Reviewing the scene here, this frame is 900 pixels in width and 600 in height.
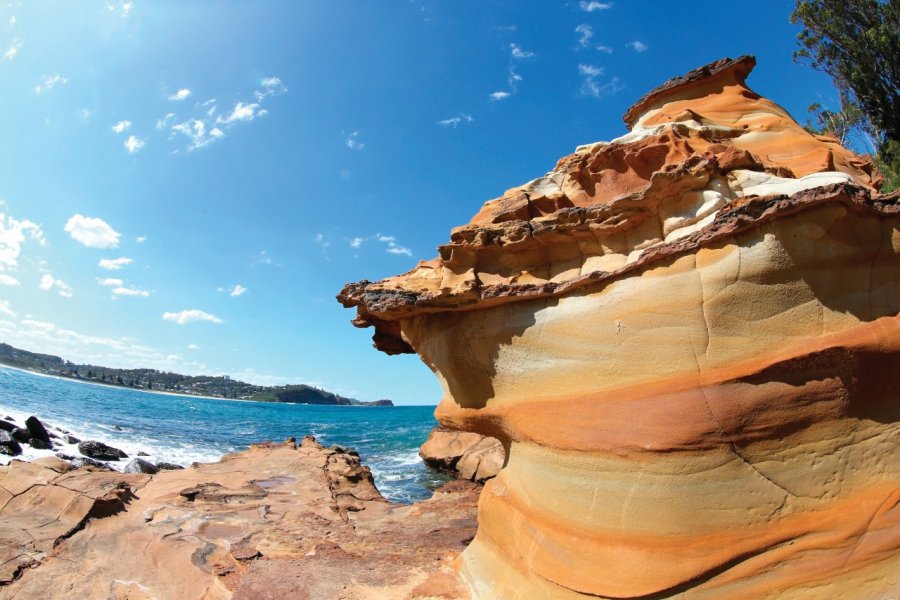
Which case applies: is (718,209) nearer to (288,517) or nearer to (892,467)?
(892,467)

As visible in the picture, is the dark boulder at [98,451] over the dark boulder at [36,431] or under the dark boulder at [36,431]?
under

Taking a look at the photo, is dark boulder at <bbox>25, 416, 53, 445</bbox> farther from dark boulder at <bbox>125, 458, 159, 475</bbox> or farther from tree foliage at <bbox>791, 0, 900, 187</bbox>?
tree foliage at <bbox>791, 0, 900, 187</bbox>

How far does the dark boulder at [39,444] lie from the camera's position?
11.9 metres

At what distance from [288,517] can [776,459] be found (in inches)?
195

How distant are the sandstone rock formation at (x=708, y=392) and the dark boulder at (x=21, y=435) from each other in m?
13.5

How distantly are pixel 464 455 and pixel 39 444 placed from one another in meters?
10.6

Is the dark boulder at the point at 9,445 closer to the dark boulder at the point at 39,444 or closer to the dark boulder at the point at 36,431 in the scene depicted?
the dark boulder at the point at 39,444

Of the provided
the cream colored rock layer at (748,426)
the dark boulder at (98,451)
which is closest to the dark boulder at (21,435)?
the dark boulder at (98,451)

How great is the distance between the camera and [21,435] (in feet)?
39.3

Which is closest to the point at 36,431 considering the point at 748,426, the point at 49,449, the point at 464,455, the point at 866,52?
the point at 49,449

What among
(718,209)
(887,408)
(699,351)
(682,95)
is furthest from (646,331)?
(682,95)

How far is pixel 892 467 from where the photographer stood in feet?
8.87

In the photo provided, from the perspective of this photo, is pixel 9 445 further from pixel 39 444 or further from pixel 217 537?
pixel 217 537

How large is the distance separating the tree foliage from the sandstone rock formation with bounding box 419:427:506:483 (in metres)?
11.3
